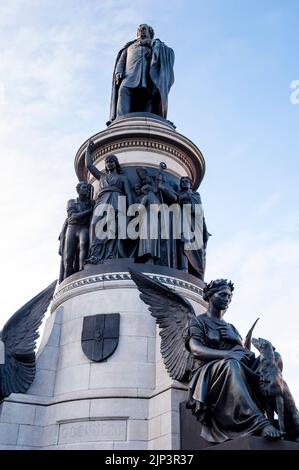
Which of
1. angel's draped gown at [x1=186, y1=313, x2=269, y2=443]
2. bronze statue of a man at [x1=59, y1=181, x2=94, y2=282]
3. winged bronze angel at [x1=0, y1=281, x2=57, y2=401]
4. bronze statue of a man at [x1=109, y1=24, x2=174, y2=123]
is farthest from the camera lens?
bronze statue of a man at [x1=109, y1=24, x2=174, y2=123]

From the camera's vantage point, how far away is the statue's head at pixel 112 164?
45.9 feet

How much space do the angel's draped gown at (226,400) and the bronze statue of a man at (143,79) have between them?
10.4 m

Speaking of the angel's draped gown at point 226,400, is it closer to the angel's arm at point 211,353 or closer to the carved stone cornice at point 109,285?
the angel's arm at point 211,353

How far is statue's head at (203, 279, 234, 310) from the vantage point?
9.79m

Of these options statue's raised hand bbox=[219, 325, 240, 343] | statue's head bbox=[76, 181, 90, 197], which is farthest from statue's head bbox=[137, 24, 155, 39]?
statue's raised hand bbox=[219, 325, 240, 343]

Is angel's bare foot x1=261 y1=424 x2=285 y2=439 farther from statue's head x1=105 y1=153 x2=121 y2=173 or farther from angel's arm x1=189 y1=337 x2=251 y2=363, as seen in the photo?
statue's head x1=105 y1=153 x2=121 y2=173

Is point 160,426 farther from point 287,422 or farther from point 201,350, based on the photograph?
point 287,422

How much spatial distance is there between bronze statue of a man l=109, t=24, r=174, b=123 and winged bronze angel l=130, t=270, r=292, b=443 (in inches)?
314

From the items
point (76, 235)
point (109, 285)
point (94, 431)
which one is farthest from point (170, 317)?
point (76, 235)

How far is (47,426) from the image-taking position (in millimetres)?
10195

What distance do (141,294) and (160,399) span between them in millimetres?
2110

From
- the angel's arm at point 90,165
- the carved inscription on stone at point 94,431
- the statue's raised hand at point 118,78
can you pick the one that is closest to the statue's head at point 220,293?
the carved inscription on stone at point 94,431

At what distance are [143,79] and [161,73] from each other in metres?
0.60
